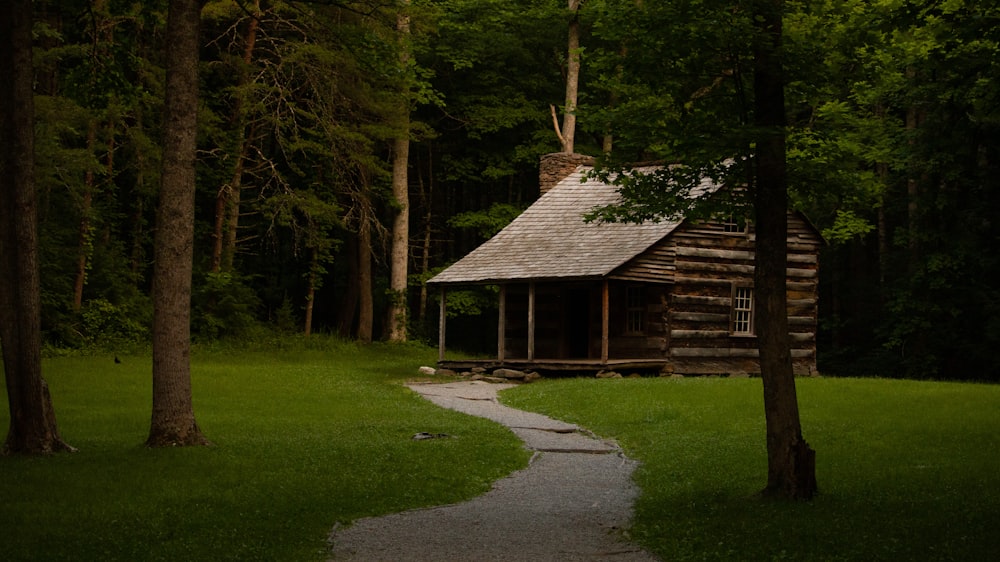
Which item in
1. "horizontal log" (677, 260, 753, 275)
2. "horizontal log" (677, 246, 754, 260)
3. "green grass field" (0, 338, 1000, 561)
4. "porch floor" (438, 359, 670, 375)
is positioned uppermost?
"horizontal log" (677, 246, 754, 260)

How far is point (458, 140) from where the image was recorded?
1935 inches

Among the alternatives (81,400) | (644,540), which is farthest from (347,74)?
(644,540)

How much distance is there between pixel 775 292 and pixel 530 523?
3687 millimetres

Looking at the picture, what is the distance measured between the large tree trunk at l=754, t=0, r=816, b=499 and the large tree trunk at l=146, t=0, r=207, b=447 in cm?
773

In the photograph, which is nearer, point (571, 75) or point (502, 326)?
point (502, 326)

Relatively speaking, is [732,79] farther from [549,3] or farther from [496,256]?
[549,3]

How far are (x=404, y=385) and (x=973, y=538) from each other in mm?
19531

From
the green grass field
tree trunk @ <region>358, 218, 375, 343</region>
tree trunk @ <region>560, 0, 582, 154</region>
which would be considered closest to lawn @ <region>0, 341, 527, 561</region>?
the green grass field

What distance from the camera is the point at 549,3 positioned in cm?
4334

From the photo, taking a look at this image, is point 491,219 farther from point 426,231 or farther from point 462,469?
point 462,469

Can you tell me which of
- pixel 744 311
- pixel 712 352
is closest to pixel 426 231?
pixel 744 311

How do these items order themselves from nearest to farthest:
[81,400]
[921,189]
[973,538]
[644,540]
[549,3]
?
[973,538], [644,540], [81,400], [921,189], [549,3]

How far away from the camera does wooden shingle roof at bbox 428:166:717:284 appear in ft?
98.5

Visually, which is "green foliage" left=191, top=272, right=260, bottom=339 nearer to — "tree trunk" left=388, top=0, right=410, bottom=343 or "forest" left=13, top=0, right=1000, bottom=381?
"forest" left=13, top=0, right=1000, bottom=381
